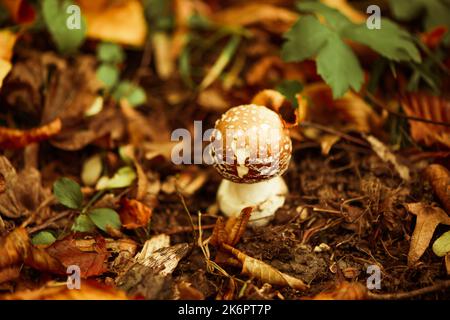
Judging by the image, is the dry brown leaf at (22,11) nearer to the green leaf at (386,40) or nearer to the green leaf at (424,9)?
the green leaf at (386,40)

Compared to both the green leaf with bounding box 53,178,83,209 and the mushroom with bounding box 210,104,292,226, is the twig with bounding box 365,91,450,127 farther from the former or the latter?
the green leaf with bounding box 53,178,83,209

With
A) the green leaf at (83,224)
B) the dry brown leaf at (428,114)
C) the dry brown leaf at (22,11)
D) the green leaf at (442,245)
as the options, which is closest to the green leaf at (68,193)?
the green leaf at (83,224)

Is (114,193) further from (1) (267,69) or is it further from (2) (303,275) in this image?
(1) (267,69)

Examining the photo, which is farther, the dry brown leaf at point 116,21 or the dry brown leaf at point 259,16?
the dry brown leaf at point 259,16

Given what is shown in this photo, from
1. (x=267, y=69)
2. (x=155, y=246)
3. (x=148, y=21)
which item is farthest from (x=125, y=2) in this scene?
(x=155, y=246)

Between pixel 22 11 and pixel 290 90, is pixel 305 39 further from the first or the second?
pixel 22 11

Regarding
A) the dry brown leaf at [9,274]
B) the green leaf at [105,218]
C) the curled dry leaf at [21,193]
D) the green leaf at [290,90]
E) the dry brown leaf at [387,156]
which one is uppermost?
the green leaf at [290,90]

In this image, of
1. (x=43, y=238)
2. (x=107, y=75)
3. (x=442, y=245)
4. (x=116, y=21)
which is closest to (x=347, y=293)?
(x=442, y=245)
